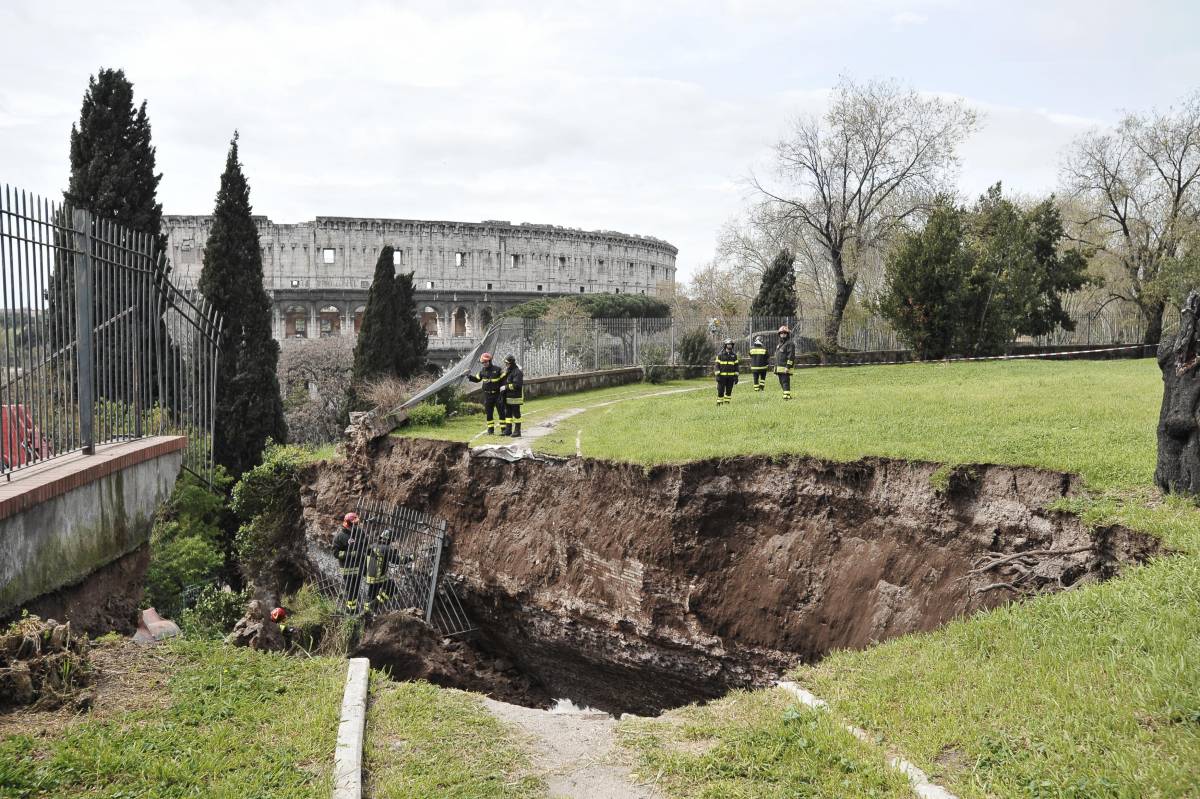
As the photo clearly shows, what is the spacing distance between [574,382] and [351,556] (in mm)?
12016

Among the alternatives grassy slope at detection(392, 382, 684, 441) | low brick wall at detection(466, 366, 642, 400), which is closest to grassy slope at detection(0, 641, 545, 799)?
grassy slope at detection(392, 382, 684, 441)

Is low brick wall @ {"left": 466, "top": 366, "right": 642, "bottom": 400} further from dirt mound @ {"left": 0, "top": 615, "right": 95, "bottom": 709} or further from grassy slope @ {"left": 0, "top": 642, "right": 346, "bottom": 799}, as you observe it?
dirt mound @ {"left": 0, "top": 615, "right": 95, "bottom": 709}

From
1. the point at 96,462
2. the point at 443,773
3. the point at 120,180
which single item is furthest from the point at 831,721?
the point at 120,180

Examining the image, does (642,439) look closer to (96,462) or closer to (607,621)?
(607,621)

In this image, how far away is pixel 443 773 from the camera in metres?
4.95

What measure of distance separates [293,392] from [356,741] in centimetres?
3600

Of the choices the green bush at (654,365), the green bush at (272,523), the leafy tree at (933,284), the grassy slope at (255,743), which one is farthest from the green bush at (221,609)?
the leafy tree at (933,284)

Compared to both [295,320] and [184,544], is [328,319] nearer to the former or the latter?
[295,320]

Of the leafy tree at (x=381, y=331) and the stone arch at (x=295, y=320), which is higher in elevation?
the stone arch at (x=295, y=320)

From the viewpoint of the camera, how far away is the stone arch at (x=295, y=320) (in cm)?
6938

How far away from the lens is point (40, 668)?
16.3 feet

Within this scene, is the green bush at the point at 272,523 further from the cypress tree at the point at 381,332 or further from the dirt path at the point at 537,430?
the cypress tree at the point at 381,332

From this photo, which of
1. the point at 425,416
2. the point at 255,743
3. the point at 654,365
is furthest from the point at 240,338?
the point at 255,743

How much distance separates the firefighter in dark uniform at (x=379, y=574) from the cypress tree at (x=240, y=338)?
1096 centimetres
